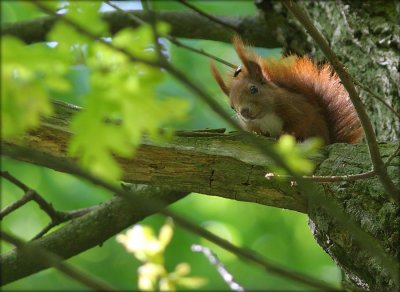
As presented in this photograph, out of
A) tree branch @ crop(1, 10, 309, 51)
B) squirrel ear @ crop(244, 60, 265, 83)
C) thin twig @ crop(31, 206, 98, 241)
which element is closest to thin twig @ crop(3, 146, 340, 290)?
squirrel ear @ crop(244, 60, 265, 83)

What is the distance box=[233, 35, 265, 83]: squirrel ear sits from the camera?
2.08 metres

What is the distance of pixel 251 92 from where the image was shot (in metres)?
2.45

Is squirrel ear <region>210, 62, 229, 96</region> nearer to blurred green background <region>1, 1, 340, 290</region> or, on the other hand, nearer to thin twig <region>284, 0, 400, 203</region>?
thin twig <region>284, 0, 400, 203</region>

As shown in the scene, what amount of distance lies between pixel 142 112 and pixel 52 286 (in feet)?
12.1

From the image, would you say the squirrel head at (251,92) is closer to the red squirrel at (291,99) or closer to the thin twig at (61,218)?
the red squirrel at (291,99)

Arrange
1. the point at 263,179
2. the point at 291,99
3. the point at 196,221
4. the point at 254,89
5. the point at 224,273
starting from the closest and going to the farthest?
the point at 263,179 < the point at 224,273 < the point at 291,99 < the point at 254,89 < the point at 196,221

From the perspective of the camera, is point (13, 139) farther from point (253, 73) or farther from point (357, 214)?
point (253, 73)

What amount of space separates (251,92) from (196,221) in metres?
1.84

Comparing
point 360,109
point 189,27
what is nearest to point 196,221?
point 189,27

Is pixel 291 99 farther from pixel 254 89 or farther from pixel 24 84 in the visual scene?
pixel 24 84

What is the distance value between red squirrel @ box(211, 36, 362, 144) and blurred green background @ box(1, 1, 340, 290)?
140 centimetres

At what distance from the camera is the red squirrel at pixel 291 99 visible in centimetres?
221

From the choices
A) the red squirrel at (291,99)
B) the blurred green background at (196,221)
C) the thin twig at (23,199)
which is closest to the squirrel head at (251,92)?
the red squirrel at (291,99)

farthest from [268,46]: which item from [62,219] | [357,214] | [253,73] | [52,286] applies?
[52,286]
